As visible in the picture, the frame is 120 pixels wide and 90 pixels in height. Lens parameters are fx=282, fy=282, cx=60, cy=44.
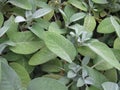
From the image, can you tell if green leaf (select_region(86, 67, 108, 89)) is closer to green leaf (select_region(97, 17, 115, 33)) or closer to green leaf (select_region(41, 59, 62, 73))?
green leaf (select_region(41, 59, 62, 73))

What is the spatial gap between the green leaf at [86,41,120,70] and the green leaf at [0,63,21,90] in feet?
0.89

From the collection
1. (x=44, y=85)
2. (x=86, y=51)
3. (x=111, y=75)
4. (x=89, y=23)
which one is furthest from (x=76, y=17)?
(x=44, y=85)

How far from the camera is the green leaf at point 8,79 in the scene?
0.72 meters

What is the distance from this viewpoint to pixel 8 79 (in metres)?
0.72

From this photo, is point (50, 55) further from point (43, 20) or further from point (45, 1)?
point (45, 1)

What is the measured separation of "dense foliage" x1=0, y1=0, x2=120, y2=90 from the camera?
83 cm

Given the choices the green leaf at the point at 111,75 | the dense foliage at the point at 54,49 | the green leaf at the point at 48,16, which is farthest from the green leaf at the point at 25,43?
the green leaf at the point at 111,75

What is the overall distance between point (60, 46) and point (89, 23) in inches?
8.8

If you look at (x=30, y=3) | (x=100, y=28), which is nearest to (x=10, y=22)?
(x=30, y=3)

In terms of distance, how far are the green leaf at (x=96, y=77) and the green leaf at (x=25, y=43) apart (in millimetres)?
188

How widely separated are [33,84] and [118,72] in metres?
0.31

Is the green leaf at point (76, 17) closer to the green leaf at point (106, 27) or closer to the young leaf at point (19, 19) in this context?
the green leaf at point (106, 27)

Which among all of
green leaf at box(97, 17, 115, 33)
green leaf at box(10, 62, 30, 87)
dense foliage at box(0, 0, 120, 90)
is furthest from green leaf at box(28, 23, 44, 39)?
green leaf at box(97, 17, 115, 33)

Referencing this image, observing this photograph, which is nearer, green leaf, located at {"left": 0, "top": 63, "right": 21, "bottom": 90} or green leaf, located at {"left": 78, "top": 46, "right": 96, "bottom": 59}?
green leaf, located at {"left": 0, "top": 63, "right": 21, "bottom": 90}
